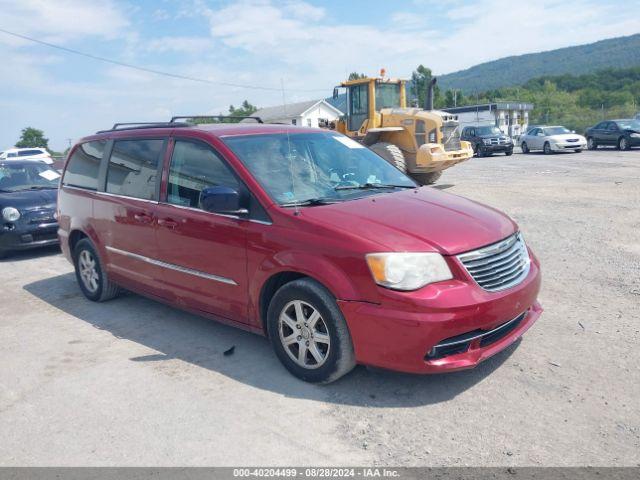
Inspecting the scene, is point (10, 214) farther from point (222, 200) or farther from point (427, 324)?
point (427, 324)

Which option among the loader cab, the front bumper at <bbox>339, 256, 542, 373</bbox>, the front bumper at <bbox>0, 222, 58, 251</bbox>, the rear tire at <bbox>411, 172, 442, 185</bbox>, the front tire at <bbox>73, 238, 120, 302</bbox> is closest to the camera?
the front bumper at <bbox>339, 256, 542, 373</bbox>

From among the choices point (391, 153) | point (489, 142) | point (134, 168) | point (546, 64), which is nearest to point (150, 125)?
point (134, 168)

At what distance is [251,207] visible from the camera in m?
4.18

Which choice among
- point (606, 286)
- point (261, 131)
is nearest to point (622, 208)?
point (606, 286)

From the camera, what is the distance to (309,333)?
3.87 metres

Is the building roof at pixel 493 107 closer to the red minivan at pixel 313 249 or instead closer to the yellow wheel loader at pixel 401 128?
the yellow wheel loader at pixel 401 128

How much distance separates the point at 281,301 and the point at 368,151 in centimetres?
207

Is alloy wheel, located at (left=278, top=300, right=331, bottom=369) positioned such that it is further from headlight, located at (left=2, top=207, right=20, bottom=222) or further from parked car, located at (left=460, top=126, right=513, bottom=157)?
parked car, located at (left=460, top=126, right=513, bottom=157)

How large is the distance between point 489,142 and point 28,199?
77.5 feet

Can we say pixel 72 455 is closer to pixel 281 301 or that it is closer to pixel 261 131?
pixel 281 301

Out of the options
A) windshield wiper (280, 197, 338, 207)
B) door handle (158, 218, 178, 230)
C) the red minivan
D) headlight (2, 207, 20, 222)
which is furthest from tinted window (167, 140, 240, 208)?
headlight (2, 207, 20, 222)

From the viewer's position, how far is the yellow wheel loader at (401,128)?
46.2 ft

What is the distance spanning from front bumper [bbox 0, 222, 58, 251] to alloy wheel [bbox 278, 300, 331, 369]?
243 inches

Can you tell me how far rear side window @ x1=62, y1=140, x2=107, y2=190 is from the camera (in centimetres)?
601
